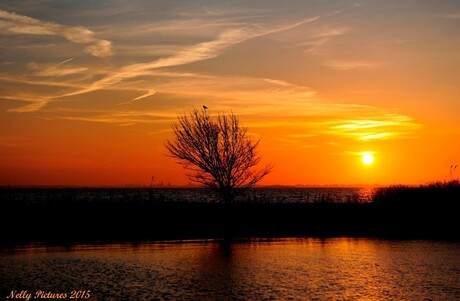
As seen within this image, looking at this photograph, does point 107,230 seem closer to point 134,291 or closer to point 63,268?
point 63,268

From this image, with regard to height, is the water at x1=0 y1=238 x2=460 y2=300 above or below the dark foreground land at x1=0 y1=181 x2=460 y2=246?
below

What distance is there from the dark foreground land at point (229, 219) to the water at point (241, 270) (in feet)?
16.9

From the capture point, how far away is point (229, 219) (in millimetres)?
38844

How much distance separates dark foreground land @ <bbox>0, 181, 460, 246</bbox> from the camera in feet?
114

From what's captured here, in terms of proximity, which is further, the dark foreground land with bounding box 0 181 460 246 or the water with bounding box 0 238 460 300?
the dark foreground land with bounding box 0 181 460 246

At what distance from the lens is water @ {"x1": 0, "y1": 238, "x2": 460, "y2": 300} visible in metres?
18.3

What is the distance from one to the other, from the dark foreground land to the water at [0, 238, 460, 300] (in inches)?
202

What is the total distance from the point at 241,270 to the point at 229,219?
53.4 ft

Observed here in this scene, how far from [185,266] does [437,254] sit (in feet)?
40.5

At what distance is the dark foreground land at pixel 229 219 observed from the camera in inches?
1369

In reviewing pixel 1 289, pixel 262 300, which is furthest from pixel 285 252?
pixel 1 289

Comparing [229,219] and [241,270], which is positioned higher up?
[229,219]

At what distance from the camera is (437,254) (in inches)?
1043

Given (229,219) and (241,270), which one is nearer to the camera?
(241,270)
